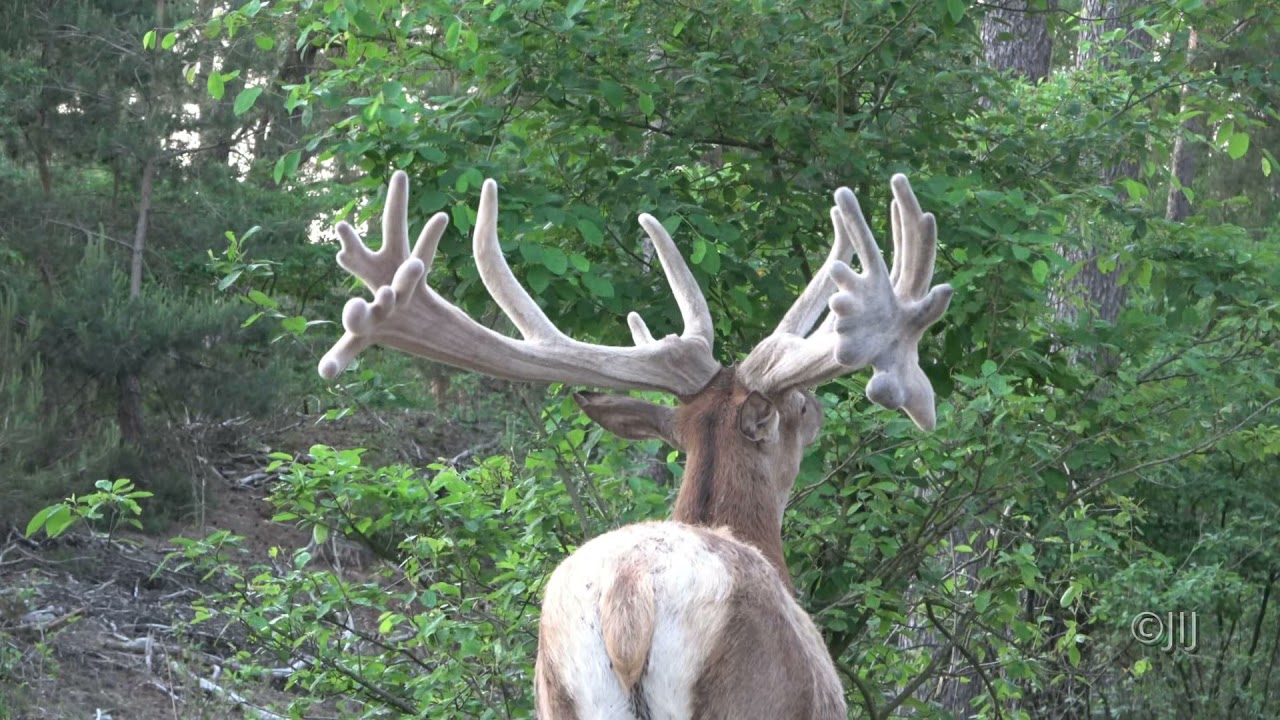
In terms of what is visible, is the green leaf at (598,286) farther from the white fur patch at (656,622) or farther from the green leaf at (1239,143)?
the green leaf at (1239,143)

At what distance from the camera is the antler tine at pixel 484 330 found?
388 centimetres

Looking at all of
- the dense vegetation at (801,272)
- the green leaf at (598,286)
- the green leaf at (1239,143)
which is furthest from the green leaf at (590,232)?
the green leaf at (1239,143)

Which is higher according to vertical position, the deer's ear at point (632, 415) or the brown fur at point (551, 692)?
the deer's ear at point (632, 415)

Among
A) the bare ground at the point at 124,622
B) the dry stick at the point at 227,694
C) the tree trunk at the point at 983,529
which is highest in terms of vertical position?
the tree trunk at the point at 983,529

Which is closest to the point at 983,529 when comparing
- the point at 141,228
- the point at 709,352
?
the point at 709,352

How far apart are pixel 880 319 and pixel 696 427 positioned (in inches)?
32.5

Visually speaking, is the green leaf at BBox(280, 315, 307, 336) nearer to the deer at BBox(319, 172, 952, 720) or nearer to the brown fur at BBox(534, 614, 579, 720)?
the deer at BBox(319, 172, 952, 720)

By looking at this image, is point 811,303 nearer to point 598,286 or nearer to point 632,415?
point 632,415

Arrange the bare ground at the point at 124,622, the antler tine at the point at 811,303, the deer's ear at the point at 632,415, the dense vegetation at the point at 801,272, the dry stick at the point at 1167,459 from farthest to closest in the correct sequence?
the bare ground at the point at 124,622 → the dry stick at the point at 1167,459 → the dense vegetation at the point at 801,272 → the antler tine at the point at 811,303 → the deer's ear at the point at 632,415

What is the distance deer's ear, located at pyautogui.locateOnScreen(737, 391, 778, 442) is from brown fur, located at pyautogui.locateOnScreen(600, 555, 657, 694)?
1.06 meters

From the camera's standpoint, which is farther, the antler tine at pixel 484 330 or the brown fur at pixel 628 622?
the antler tine at pixel 484 330

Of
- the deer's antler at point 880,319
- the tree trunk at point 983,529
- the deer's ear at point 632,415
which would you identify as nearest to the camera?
the deer's antler at point 880,319

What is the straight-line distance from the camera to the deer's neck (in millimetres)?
4293

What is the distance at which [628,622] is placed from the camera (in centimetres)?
332
